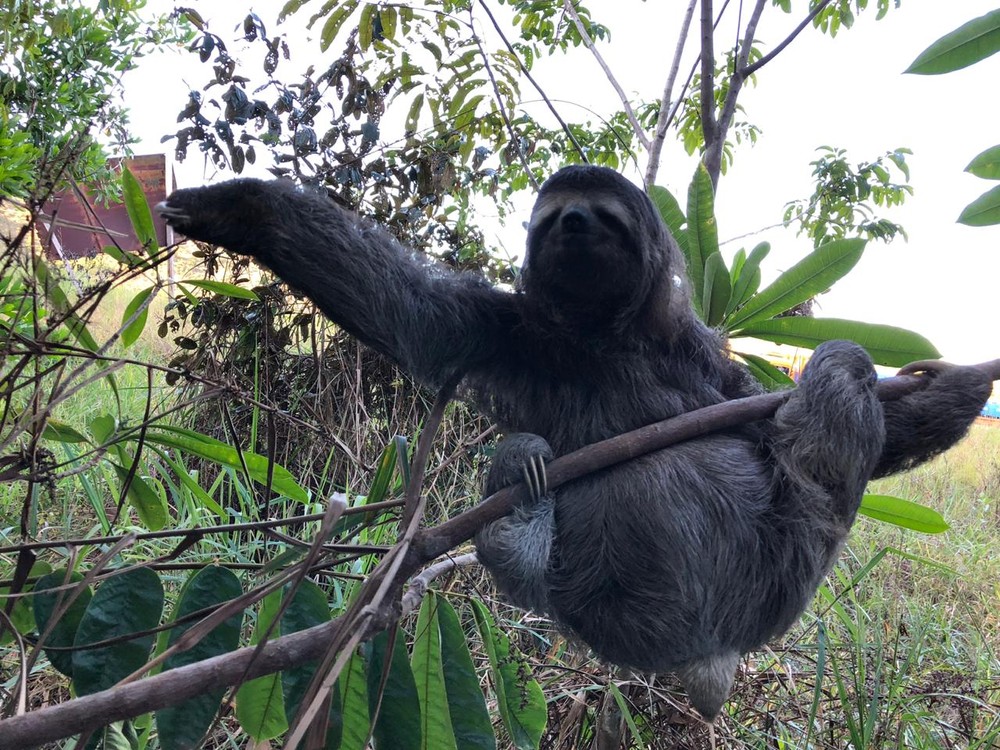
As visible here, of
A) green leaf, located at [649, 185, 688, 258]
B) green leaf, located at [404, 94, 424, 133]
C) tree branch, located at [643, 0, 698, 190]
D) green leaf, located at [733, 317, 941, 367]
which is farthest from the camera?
green leaf, located at [404, 94, 424, 133]

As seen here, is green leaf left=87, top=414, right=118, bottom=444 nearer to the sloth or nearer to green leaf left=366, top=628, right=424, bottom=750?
the sloth

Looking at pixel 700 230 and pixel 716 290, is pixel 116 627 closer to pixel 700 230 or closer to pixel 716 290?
pixel 716 290

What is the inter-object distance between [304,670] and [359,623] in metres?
0.54

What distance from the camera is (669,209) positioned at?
371 cm

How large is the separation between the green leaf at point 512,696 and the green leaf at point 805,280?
72.0 inches

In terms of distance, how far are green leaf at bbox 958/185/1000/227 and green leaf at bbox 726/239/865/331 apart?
27.0 inches

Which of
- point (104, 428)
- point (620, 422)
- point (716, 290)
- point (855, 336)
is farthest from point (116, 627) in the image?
point (855, 336)

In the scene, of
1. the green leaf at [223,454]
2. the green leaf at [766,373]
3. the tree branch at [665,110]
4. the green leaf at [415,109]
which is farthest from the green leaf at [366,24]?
the green leaf at [223,454]

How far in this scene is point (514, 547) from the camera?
2.67 m

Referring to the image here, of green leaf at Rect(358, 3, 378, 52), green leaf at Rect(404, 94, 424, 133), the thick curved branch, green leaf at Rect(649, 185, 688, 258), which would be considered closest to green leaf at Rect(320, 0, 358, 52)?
green leaf at Rect(358, 3, 378, 52)

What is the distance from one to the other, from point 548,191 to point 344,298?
96 cm

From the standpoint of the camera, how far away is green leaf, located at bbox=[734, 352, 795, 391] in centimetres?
349

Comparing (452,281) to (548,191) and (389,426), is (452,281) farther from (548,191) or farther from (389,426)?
(389,426)

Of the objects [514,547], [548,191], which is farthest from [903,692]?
[548,191]
